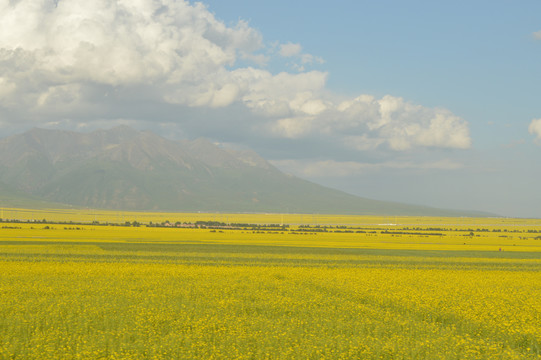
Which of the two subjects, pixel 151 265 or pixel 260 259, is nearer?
pixel 151 265

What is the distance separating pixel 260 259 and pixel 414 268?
1575 cm

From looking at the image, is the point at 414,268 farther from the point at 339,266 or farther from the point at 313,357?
the point at 313,357

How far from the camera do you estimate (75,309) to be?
2394cm

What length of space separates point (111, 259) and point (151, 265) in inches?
279

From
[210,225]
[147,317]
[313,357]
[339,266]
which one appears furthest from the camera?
[210,225]

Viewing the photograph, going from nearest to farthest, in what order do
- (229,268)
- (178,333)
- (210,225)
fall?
(178,333) < (229,268) < (210,225)

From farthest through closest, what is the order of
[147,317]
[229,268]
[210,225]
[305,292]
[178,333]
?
1. [210,225]
2. [229,268]
3. [305,292]
4. [147,317]
5. [178,333]

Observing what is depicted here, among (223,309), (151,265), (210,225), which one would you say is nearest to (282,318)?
(223,309)

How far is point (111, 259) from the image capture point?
5075 centimetres

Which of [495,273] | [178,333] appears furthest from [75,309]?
[495,273]

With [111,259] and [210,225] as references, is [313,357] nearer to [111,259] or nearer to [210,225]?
[111,259]

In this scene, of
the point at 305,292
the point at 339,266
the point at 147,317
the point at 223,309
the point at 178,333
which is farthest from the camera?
the point at 339,266

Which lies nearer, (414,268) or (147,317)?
(147,317)

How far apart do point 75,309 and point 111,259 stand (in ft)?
90.7
